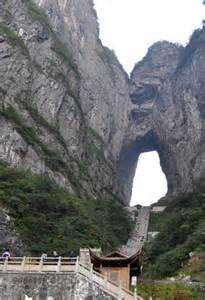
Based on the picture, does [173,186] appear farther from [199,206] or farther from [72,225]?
[72,225]

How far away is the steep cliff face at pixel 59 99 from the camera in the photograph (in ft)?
217

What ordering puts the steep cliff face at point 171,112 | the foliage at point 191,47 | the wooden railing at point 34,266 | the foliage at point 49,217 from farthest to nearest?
the foliage at point 191,47 → the steep cliff face at point 171,112 → the foliage at point 49,217 → the wooden railing at point 34,266

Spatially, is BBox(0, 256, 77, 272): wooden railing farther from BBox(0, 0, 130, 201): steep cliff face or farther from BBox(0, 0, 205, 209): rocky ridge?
BBox(0, 0, 130, 201): steep cliff face

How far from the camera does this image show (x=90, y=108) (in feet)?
310

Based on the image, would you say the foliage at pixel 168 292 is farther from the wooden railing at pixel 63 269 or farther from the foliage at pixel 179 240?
the foliage at pixel 179 240

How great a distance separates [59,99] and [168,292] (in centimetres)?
5309

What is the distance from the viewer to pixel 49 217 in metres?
51.3

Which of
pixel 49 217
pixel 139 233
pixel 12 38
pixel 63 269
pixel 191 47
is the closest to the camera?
pixel 63 269

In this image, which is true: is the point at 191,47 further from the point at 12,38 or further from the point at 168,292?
the point at 168,292

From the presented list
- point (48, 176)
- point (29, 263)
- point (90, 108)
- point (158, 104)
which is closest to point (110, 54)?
point (158, 104)

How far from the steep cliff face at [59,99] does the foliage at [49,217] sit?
22.4ft

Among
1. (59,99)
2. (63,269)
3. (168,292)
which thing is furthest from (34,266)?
(59,99)

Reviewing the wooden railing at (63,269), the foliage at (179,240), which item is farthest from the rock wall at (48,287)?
the foliage at (179,240)

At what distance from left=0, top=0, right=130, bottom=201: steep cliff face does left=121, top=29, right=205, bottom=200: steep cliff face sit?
19.1 feet
